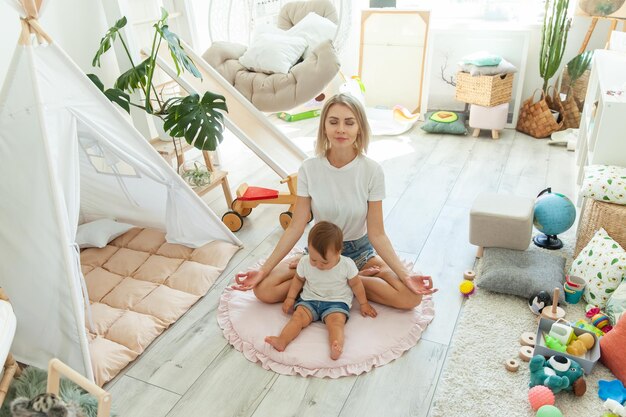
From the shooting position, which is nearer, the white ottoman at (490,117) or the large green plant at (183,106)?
the large green plant at (183,106)

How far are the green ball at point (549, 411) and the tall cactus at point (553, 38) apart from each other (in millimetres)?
2865

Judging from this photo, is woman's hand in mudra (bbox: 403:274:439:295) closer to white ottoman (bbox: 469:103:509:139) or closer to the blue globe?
the blue globe

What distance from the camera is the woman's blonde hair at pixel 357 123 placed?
1.88 metres

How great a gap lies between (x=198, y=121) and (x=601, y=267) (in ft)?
5.98

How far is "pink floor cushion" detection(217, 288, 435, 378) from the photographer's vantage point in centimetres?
181

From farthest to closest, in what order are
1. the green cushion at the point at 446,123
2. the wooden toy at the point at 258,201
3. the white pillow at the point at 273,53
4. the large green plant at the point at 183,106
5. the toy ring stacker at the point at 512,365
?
1. the green cushion at the point at 446,123
2. the white pillow at the point at 273,53
3. the wooden toy at the point at 258,201
4. the large green plant at the point at 183,106
5. the toy ring stacker at the point at 512,365

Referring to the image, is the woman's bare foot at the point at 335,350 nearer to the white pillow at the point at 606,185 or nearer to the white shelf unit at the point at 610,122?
the white pillow at the point at 606,185

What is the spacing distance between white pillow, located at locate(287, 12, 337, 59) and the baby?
205 centimetres

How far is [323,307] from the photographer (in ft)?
6.40

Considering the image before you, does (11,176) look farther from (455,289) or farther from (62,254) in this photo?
(455,289)

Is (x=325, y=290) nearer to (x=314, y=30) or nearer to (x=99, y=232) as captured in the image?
(x=99, y=232)

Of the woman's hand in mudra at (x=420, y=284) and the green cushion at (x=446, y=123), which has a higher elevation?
the woman's hand in mudra at (x=420, y=284)

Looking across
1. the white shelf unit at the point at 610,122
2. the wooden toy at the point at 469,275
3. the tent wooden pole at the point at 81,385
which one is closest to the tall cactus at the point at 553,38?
the white shelf unit at the point at 610,122

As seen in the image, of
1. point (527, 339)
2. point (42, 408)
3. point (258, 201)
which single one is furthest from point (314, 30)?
point (42, 408)
